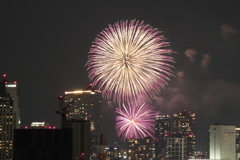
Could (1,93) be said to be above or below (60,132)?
above

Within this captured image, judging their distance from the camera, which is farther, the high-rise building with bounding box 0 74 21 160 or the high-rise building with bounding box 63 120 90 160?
the high-rise building with bounding box 0 74 21 160

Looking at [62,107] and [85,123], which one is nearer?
[85,123]

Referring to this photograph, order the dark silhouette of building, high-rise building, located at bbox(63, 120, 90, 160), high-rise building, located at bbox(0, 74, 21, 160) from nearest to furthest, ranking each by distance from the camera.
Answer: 1. the dark silhouette of building
2. high-rise building, located at bbox(63, 120, 90, 160)
3. high-rise building, located at bbox(0, 74, 21, 160)

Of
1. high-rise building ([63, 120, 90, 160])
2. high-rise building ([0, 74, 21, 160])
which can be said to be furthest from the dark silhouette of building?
high-rise building ([0, 74, 21, 160])

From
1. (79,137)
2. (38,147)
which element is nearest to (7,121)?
(79,137)

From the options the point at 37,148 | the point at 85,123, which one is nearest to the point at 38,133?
the point at 37,148

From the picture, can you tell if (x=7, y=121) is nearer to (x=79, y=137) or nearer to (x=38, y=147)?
(x=79, y=137)

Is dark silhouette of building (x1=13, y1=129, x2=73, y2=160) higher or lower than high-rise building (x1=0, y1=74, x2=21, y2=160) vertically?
lower

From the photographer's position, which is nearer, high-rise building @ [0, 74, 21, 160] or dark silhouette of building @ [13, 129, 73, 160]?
dark silhouette of building @ [13, 129, 73, 160]

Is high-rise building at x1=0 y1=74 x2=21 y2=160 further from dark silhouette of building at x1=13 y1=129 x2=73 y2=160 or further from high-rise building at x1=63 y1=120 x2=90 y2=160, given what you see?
dark silhouette of building at x1=13 y1=129 x2=73 y2=160

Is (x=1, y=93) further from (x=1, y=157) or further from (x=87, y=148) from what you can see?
(x=87, y=148)

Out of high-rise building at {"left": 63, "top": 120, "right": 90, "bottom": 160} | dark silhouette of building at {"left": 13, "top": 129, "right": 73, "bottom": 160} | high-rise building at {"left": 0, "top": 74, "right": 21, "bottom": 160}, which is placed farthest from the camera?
high-rise building at {"left": 0, "top": 74, "right": 21, "bottom": 160}
